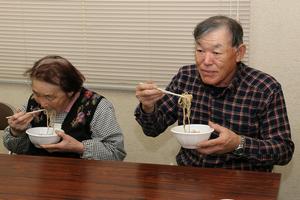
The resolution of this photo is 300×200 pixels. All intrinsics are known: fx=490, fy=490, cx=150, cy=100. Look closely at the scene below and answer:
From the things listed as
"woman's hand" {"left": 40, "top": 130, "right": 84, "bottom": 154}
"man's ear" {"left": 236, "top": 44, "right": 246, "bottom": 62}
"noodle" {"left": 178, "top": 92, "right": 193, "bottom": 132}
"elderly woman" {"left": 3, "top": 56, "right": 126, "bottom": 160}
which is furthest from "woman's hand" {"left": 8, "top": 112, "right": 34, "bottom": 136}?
"man's ear" {"left": 236, "top": 44, "right": 246, "bottom": 62}

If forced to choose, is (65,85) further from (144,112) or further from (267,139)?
(267,139)

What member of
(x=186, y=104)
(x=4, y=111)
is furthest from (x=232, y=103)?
(x=4, y=111)

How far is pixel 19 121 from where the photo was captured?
7.43 feet

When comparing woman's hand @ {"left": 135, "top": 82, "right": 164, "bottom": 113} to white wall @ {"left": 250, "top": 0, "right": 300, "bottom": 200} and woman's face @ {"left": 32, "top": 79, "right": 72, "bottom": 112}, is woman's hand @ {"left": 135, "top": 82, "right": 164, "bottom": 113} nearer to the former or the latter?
woman's face @ {"left": 32, "top": 79, "right": 72, "bottom": 112}

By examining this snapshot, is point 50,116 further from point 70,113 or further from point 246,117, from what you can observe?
point 246,117

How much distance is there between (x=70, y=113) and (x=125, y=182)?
2.41 ft

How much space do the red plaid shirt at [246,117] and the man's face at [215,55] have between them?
9 centimetres

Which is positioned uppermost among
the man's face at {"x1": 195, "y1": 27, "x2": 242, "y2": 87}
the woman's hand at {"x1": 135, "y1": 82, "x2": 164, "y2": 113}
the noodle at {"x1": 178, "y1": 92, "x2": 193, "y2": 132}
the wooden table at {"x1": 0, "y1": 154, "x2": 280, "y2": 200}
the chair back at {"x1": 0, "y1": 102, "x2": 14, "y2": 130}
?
the man's face at {"x1": 195, "y1": 27, "x2": 242, "y2": 87}

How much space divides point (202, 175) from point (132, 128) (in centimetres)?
140

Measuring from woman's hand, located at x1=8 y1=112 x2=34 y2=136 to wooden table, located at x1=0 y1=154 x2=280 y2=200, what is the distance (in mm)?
310

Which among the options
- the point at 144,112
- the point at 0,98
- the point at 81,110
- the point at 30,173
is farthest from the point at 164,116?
the point at 0,98

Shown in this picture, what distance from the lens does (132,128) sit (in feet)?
10.4

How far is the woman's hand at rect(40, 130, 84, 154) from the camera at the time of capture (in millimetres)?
2039

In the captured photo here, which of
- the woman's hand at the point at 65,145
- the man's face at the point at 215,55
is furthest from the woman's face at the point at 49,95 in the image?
the man's face at the point at 215,55
